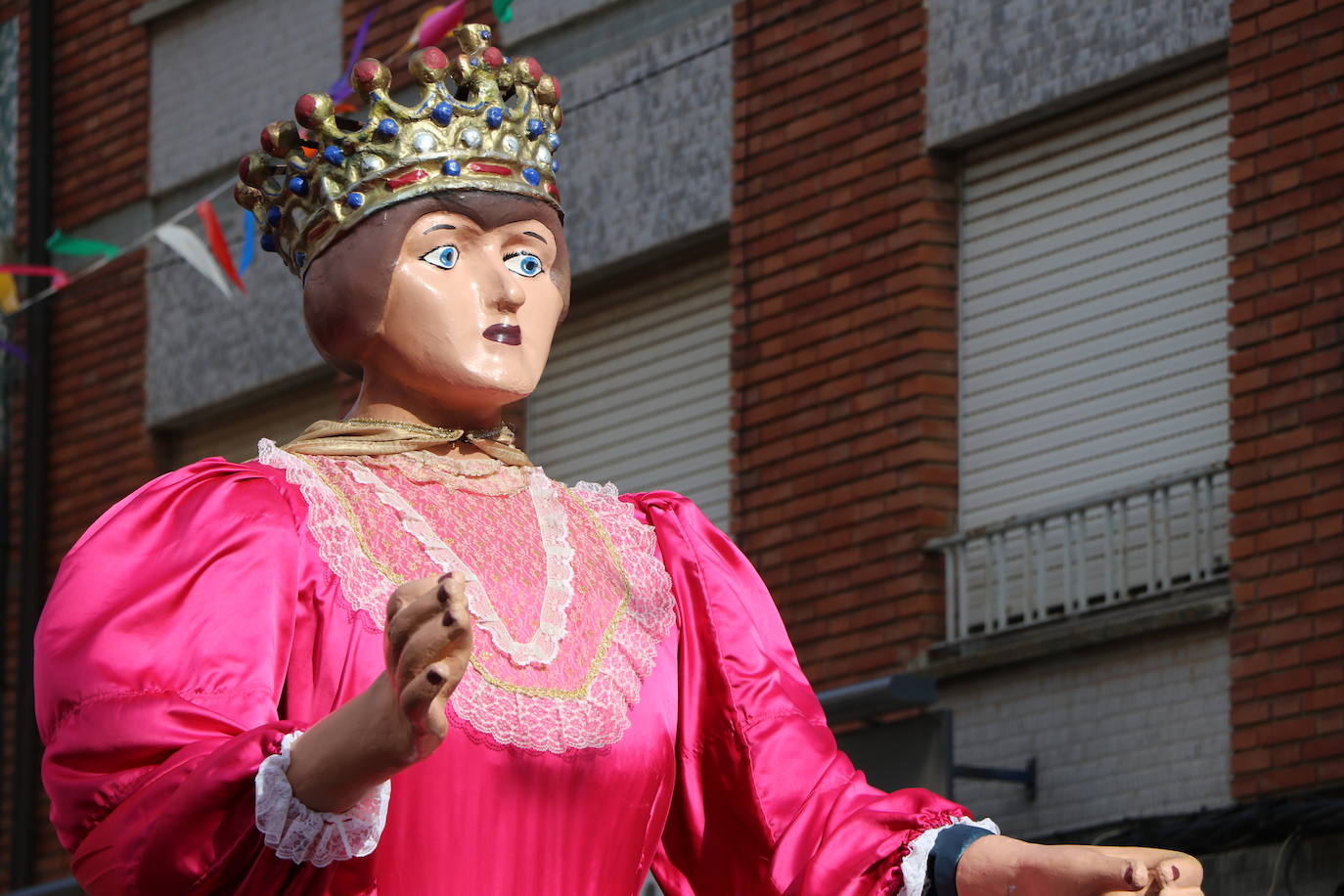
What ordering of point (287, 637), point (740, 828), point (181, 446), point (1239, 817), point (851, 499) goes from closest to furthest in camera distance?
point (287, 637) → point (740, 828) → point (1239, 817) → point (851, 499) → point (181, 446)

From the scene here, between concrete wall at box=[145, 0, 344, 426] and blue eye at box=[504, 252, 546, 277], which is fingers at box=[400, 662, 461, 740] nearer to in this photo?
blue eye at box=[504, 252, 546, 277]

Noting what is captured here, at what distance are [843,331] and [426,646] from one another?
7.61 m

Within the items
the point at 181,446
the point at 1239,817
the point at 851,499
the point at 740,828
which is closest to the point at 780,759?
the point at 740,828

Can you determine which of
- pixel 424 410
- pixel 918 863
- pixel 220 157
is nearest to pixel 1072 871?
pixel 918 863

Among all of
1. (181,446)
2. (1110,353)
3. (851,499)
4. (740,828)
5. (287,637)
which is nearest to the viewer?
(287,637)

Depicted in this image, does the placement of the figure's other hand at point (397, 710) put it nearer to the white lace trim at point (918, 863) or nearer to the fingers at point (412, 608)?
the fingers at point (412, 608)

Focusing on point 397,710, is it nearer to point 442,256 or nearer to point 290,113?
point 442,256

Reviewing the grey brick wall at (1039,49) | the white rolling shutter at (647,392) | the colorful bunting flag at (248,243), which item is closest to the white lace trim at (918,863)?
the grey brick wall at (1039,49)

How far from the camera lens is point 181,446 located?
578 inches

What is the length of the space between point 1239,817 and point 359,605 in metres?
5.41

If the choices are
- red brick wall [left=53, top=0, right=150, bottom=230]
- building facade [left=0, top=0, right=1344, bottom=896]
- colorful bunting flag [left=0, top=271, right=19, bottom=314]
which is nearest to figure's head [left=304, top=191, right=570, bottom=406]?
building facade [left=0, top=0, right=1344, bottom=896]

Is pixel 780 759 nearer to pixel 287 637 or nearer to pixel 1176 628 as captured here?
pixel 287 637

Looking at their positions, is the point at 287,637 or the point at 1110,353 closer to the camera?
the point at 287,637

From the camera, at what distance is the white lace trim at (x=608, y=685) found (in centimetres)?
436
